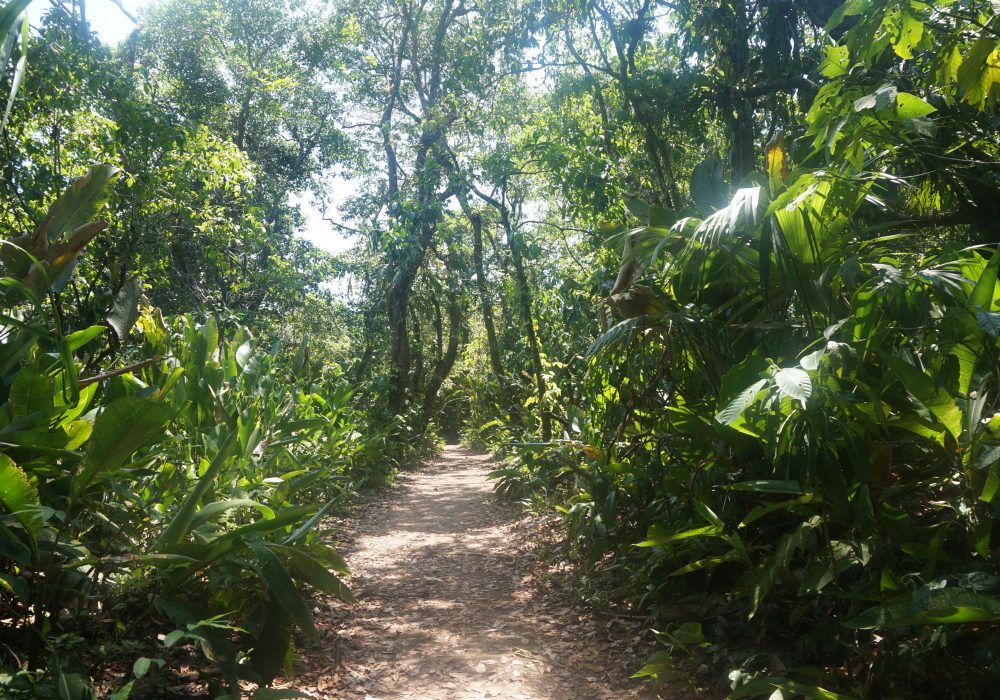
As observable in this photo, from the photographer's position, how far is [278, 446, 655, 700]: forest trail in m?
2.86

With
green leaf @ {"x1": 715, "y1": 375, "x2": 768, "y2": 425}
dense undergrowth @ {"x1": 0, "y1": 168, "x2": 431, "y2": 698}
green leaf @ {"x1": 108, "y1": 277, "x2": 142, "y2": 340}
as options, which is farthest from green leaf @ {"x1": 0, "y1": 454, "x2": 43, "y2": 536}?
green leaf @ {"x1": 715, "y1": 375, "x2": 768, "y2": 425}

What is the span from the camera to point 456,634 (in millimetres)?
3494

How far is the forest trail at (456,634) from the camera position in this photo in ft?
9.39

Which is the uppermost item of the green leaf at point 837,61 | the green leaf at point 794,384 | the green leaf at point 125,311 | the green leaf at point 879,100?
the green leaf at point 837,61

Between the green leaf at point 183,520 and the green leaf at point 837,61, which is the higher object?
the green leaf at point 837,61

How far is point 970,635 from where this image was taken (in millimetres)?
2039

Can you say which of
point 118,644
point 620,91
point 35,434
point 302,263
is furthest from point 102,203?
point 302,263

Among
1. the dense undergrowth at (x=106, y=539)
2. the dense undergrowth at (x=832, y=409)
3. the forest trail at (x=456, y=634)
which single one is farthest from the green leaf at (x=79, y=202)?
the dense undergrowth at (x=832, y=409)

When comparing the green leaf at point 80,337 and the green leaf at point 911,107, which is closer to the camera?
the green leaf at point 911,107

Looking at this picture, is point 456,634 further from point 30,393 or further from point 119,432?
point 30,393

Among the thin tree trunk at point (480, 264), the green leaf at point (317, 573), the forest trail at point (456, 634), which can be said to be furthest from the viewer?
the thin tree trunk at point (480, 264)

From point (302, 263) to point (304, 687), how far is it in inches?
547

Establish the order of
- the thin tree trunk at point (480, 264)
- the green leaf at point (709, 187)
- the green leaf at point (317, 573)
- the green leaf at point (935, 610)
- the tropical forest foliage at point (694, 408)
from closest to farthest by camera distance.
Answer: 1. the green leaf at point (935, 610)
2. the tropical forest foliage at point (694, 408)
3. the green leaf at point (317, 573)
4. the green leaf at point (709, 187)
5. the thin tree trunk at point (480, 264)

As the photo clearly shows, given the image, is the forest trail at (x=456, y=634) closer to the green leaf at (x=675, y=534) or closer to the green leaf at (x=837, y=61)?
the green leaf at (x=675, y=534)
